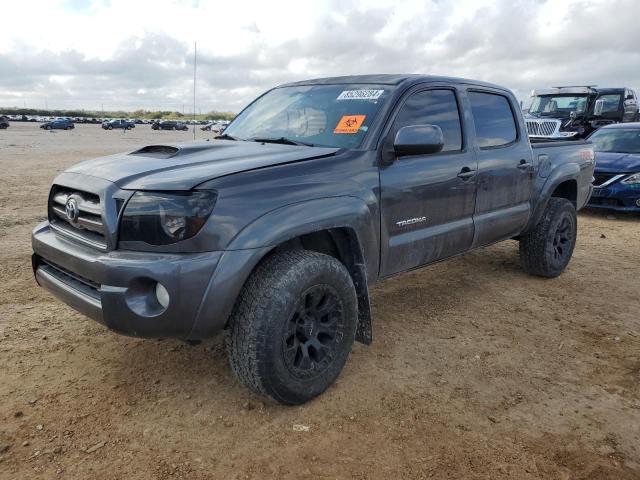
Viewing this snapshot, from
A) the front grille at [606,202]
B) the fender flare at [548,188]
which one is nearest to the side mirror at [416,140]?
the fender flare at [548,188]

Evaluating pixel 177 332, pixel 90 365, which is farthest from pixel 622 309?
pixel 90 365

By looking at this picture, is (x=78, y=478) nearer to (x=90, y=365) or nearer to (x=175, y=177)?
(x=90, y=365)

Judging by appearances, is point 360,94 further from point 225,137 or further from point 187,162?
point 187,162

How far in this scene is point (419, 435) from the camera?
2.71m

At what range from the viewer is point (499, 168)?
434 cm

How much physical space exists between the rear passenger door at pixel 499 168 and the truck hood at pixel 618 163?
5115 mm

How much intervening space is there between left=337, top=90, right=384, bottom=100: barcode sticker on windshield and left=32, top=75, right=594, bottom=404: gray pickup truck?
0.5 inches

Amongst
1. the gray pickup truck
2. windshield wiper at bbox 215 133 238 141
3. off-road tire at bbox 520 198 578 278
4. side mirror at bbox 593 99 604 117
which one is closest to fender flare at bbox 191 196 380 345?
the gray pickup truck

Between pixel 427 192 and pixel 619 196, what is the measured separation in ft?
22.0

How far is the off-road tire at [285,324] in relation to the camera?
265 cm

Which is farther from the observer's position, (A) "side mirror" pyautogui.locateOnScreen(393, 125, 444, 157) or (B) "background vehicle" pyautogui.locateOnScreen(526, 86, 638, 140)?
(B) "background vehicle" pyautogui.locateOnScreen(526, 86, 638, 140)

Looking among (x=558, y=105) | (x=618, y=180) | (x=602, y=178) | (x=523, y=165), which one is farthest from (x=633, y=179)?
(x=558, y=105)

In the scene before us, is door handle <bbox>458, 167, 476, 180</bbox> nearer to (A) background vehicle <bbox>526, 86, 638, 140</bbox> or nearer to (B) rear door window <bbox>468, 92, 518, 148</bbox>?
(B) rear door window <bbox>468, 92, 518, 148</bbox>

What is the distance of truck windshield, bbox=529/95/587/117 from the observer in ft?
48.2
